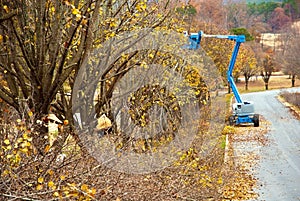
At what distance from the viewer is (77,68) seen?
6.36m

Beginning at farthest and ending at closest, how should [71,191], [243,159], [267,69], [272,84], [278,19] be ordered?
1. [278,19]
2. [272,84]
3. [267,69]
4. [243,159]
5. [71,191]

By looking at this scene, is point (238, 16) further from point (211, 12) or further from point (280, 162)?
point (280, 162)

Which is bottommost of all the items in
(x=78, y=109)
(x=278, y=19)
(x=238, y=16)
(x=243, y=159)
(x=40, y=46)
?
(x=243, y=159)

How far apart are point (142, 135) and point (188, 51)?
690 centimetres

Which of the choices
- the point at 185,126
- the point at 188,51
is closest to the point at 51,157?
the point at 185,126

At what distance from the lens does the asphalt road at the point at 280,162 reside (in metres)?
12.2

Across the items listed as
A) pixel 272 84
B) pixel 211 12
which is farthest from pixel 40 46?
pixel 272 84

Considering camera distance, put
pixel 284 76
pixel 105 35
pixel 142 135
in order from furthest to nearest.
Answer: pixel 284 76 < pixel 142 135 < pixel 105 35

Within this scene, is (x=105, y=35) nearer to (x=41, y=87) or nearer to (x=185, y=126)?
(x=41, y=87)

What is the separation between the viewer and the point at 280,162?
16.1m

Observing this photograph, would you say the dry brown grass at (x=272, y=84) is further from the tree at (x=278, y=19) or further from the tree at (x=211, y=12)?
the tree at (x=278, y=19)

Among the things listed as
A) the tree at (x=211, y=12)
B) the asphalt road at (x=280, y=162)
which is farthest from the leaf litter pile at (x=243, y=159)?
the tree at (x=211, y=12)

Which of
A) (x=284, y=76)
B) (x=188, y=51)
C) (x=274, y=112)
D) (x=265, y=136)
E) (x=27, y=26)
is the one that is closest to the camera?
(x=27, y=26)

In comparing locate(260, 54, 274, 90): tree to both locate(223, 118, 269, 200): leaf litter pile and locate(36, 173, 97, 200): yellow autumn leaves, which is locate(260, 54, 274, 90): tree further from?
locate(36, 173, 97, 200): yellow autumn leaves
